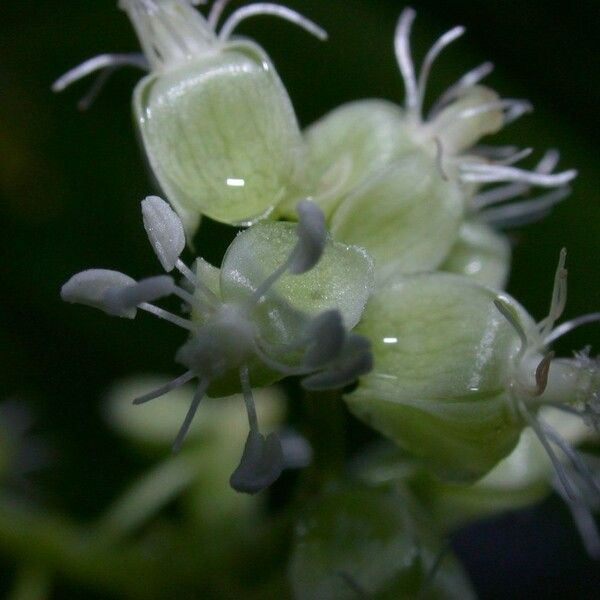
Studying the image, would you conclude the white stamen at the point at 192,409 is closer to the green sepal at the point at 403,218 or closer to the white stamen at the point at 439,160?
the green sepal at the point at 403,218

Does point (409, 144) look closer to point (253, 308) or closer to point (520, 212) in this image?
point (520, 212)

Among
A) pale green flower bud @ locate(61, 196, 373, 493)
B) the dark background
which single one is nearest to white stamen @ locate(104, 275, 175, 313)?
pale green flower bud @ locate(61, 196, 373, 493)

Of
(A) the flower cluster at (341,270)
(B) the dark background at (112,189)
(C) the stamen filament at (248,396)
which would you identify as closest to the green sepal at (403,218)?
(A) the flower cluster at (341,270)

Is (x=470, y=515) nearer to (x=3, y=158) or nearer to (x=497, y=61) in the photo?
(x=497, y=61)

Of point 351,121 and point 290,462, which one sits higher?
point 351,121

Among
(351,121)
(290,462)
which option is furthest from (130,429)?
(351,121)

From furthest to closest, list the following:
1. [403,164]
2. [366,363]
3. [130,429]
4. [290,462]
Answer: [130,429]
[290,462]
[403,164]
[366,363]

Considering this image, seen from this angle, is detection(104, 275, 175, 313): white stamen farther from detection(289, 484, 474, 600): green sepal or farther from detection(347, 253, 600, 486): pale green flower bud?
detection(289, 484, 474, 600): green sepal
